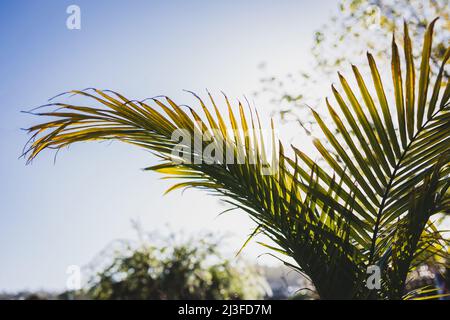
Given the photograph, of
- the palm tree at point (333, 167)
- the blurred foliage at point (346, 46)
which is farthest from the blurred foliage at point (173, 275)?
Result: the palm tree at point (333, 167)

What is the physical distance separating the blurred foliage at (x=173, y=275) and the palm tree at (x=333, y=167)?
22.5 feet

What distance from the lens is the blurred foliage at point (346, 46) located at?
696 cm

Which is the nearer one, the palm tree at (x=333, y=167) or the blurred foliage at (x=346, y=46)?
the palm tree at (x=333, y=167)

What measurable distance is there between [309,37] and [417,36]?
2.22 meters

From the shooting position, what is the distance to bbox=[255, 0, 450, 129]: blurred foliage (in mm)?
6961

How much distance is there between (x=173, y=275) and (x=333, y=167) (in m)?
Result: 7.32

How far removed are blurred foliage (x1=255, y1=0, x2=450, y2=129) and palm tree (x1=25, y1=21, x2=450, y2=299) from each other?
5.22 metres

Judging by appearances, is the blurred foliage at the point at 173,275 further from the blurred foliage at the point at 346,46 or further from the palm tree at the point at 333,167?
the palm tree at the point at 333,167

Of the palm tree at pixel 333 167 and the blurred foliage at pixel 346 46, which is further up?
the blurred foliage at pixel 346 46

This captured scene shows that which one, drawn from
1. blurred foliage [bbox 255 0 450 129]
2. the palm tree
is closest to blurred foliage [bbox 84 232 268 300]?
blurred foliage [bbox 255 0 450 129]

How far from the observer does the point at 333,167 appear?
152 cm

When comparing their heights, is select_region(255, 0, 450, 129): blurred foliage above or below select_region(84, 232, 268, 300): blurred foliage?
above

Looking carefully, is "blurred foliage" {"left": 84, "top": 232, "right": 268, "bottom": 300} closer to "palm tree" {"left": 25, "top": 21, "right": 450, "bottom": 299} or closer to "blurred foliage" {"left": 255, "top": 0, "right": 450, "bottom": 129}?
"blurred foliage" {"left": 255, "top": 0, "right": 450, "bottom": 129}
